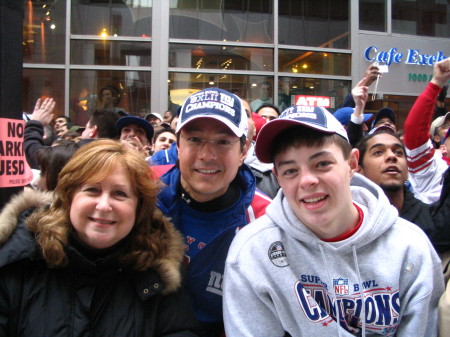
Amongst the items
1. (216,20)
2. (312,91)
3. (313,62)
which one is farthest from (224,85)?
(313,62)

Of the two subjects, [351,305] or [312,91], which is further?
[312,91]

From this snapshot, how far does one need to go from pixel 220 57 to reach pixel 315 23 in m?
3.49

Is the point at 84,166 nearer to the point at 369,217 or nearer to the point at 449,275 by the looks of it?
the point at 369,217

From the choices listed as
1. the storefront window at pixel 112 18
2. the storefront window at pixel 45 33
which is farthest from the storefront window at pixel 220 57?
the storefront window at pixel 45 33

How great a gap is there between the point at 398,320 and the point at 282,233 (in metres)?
0.71

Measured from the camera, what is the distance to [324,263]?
2066 millimetres

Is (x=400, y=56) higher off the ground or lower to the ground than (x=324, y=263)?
higher

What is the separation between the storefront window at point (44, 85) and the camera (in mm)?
11828

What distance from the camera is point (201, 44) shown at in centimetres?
1256

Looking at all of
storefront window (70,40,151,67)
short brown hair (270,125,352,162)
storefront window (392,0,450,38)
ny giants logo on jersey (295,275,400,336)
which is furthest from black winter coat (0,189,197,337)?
storefront window (392,0,450,38)

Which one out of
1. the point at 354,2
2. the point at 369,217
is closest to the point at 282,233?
the point at 369,217

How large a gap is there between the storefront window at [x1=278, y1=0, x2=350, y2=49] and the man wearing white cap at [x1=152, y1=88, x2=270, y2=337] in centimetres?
1142

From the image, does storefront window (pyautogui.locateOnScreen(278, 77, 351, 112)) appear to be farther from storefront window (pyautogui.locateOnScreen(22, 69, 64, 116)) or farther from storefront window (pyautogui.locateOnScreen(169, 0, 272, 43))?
storefront window (pyautogui.locateOnScreen(22, 69, 64, 116))

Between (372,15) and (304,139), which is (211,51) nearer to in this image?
(372,15)
